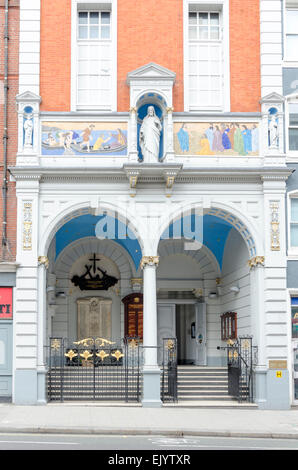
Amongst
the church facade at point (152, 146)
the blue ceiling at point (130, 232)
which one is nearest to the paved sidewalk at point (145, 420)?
the church facade at point (152, 146)

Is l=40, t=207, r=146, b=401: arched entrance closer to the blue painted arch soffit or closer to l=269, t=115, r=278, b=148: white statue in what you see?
the blue painted arch soffit

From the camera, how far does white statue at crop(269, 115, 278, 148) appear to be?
21469 millimetres

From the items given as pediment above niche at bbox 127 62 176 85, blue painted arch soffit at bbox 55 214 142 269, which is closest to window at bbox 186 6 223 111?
pediment above niche at bbox 127 62 176 85

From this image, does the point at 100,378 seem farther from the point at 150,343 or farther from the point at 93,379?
the point at 150,343

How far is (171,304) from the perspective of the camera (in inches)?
1060

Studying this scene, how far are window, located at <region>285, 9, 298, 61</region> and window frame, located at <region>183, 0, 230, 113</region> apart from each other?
170 centimetres

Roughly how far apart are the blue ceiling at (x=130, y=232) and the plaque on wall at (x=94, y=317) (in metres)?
1.72

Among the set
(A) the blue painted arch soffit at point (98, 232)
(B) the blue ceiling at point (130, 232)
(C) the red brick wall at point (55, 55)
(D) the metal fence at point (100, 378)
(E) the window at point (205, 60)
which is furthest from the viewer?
(A) the blue painted arch soffit at point (98, 232)

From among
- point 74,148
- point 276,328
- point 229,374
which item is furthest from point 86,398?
point 74,148

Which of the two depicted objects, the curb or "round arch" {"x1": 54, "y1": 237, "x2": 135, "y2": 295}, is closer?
the curb

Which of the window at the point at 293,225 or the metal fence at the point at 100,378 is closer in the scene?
the metal fence at the point at 100,378

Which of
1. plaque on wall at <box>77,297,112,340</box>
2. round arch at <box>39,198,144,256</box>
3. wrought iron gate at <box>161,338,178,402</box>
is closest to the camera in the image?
wrought iron gate at <box>161,338,178,402</box>

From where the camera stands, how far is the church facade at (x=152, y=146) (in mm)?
20844

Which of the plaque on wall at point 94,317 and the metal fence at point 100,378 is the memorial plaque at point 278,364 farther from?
the plaque on wall at point 94,317
